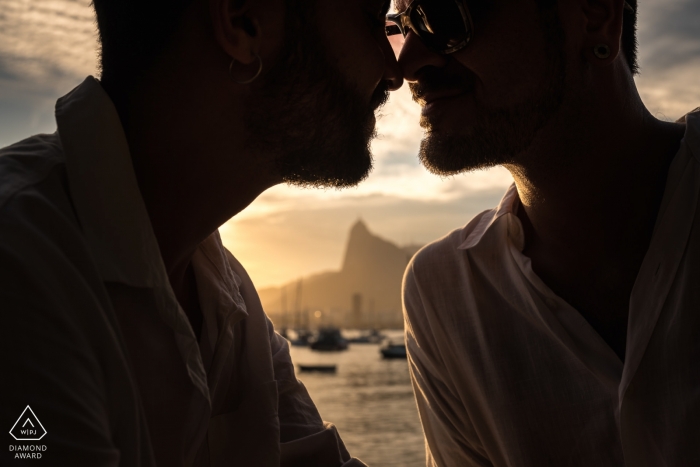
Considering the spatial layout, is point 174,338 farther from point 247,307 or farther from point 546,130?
point 546,130

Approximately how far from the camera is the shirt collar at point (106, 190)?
1.85 metres

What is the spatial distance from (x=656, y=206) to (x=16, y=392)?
2.87 meters

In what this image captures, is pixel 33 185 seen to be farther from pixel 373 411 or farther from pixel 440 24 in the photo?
pixel 373 411

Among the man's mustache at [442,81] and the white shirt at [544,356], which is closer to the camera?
the white shirt at [544,356]

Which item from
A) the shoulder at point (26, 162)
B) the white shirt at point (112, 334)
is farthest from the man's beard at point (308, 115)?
the shoulder at point (26, 162)

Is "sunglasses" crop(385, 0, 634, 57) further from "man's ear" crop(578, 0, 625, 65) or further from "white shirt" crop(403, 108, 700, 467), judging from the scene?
"white shirt" crop(403, 108, 700, 467)

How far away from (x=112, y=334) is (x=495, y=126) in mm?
2281

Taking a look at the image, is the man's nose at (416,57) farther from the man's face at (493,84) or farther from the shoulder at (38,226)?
the shoulder at (38,226)

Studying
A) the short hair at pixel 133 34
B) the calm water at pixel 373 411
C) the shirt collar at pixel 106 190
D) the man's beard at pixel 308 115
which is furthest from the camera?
the calm water at pixel 373 411

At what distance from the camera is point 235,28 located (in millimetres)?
2473

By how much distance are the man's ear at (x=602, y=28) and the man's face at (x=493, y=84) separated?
169 millimetres

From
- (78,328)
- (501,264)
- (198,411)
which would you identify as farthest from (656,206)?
(78,328)

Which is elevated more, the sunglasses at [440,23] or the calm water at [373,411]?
the sunglasses at [440,23]

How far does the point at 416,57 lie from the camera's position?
3.33 meters
